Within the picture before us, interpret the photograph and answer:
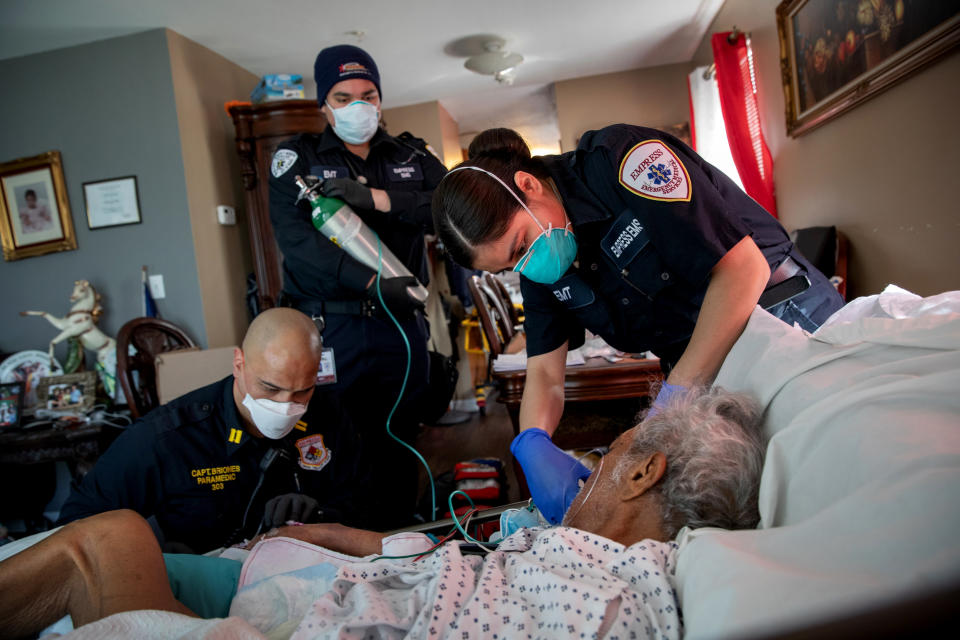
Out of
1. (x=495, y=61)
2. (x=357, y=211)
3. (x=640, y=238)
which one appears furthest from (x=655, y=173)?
(x=495, y=61)

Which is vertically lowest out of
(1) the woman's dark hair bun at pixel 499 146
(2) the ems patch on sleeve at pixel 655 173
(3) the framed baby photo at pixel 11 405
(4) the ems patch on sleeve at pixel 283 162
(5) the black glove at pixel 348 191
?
(3) the framed baby photo at pixel 11 405

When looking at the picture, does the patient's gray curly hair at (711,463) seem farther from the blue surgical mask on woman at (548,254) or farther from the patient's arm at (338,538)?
the patient's arm at (338,538)

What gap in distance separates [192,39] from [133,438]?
113 inches

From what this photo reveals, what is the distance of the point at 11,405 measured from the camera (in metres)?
2.60

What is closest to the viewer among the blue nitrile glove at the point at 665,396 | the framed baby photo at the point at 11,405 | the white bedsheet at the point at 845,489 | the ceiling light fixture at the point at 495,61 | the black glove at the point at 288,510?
the white bedsheet at the point at 845,489

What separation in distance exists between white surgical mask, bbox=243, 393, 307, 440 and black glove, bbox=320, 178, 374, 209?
76cm

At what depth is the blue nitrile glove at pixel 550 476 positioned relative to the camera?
1106 millimetres

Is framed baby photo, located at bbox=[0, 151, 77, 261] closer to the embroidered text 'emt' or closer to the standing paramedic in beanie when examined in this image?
the standing paramedic in beanie

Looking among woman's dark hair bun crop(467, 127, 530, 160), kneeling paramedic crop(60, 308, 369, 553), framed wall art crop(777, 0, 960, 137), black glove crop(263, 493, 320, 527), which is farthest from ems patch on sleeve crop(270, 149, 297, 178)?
framed wall art crop(777, 0, 960, 137)

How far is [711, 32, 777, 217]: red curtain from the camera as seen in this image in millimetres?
3646

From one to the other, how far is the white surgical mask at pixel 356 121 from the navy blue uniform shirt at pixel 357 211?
6 centimetres

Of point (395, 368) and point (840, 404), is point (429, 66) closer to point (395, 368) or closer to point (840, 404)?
point (395, 368)

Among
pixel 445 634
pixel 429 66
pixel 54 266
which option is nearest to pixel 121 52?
pixel 54 266

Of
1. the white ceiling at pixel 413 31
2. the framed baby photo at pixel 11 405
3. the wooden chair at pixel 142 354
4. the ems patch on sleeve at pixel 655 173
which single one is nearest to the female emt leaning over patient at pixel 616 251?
the ems patch on sleeve at pixel 655 173
